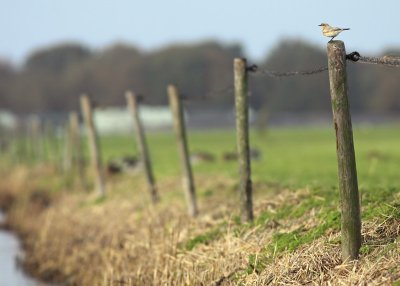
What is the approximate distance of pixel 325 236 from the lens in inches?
482

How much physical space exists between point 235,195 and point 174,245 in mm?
5470

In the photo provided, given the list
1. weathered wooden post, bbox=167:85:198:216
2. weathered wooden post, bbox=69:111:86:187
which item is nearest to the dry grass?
weathered wooden post, bbox=167:85:198:216

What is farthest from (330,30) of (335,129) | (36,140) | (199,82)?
(199,82)

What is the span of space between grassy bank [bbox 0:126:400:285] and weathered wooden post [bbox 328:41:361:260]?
9.5 inches

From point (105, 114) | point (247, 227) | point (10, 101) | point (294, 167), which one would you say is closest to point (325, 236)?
point (247, 227)

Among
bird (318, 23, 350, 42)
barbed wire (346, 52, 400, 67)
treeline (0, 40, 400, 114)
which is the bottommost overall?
treeline (0, 40, 400, 114)

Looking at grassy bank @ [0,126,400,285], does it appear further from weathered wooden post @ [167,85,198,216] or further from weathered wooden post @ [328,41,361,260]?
weathered wooden post @ [167,85,198,216]

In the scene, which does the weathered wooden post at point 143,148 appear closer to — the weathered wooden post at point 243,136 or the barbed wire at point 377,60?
the weathered wooden post at point 243,136

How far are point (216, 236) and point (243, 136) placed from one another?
6.20ft

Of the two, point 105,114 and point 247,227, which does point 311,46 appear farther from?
point 247,227

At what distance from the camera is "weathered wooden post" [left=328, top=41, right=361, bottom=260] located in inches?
425

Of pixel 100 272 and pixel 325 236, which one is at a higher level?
pixel 325 236

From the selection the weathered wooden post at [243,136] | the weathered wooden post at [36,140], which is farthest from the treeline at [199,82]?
the weathered wooden post at [243,136]

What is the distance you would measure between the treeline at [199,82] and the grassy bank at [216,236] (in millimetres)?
102793
